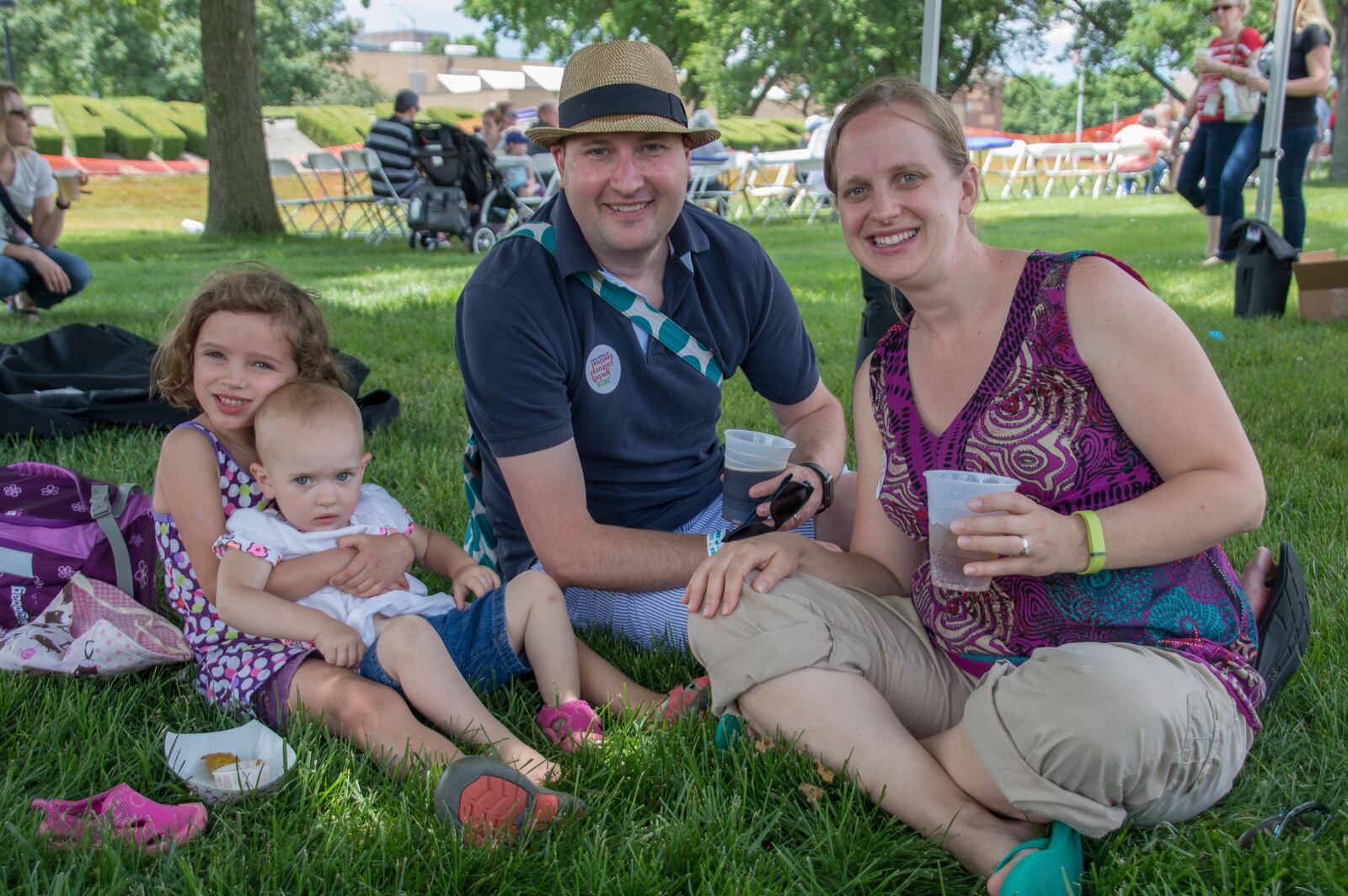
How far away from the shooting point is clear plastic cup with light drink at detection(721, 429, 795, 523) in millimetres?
2729

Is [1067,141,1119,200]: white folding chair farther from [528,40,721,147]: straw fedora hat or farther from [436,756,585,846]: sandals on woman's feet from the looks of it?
[436,756,585,846]: sandals on woman's feet

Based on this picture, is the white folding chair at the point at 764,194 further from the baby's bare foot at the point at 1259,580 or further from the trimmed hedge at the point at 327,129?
the trimmed hedge at the point at 327,129

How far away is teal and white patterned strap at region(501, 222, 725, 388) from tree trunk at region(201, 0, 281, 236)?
526 inches

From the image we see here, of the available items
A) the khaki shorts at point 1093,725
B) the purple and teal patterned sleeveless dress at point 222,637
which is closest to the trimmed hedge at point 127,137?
the purple and teal patterned sleeveless dress at point 222,637

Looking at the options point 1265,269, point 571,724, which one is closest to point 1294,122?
point 1265,269

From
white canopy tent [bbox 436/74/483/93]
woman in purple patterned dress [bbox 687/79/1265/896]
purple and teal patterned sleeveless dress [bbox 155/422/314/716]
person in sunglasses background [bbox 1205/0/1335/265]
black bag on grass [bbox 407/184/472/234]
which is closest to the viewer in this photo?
woman in purple patterned dress [bbox 687/79/1265/896]

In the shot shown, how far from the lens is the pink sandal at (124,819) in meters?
1.92

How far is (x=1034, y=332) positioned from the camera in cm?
207

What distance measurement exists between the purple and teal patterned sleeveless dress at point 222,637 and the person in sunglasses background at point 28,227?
18.0 ft

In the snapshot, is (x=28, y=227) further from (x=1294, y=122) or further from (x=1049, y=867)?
(x=1294, y=122)

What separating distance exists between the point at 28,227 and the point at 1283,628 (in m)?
8.02

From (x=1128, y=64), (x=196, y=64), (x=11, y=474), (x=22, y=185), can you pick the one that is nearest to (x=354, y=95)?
(x=196, y=64)

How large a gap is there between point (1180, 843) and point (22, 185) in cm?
831

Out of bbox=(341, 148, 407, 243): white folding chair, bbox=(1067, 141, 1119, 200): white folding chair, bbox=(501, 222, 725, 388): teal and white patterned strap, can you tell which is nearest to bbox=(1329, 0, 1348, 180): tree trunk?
bbox=(1067, 141, 1119, 200): white folding chair
